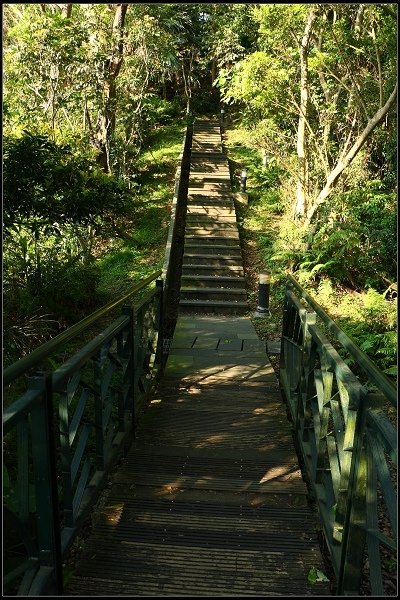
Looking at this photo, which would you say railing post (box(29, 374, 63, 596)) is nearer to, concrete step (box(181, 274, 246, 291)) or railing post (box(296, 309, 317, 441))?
railing post (box(296, 309, 317, 441))

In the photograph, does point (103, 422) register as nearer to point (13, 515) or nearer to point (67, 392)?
point (67, 392)

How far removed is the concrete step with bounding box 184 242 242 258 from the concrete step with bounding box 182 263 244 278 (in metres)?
0.49

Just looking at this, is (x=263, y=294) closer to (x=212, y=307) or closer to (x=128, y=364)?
(x=212, y=307)

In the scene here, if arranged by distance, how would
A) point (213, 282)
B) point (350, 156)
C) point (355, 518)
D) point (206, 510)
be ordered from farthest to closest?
point (213, 282) → point (350, 156) → point (206, 510) → point (355, 518)

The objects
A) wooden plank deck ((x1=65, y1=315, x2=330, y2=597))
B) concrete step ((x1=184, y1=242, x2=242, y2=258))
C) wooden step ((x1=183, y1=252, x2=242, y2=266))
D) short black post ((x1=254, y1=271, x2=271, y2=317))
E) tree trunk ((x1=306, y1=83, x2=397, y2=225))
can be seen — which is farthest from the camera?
concrete step ((x1=184, y1=242, x2=242, y2=258))

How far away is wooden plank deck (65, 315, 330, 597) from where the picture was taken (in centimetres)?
246

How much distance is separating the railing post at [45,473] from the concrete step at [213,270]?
740 centimetres

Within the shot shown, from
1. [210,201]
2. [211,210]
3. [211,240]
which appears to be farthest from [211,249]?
[210,201]

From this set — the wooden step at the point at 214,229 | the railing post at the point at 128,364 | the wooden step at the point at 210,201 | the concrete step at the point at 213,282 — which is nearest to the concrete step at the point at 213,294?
the concrete step at the point at 213,282

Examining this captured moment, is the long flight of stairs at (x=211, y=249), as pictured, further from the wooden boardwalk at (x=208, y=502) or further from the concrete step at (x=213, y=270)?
the wooden boardwalk at (x=208, y=502)

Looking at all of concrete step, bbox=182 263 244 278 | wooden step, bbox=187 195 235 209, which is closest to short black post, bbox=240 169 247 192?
wooden step, bbox=187 195 235 209

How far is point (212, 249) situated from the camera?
32.7ft

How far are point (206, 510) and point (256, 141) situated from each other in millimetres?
10507

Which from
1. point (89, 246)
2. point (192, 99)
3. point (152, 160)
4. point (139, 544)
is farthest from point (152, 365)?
point (192, 99)
